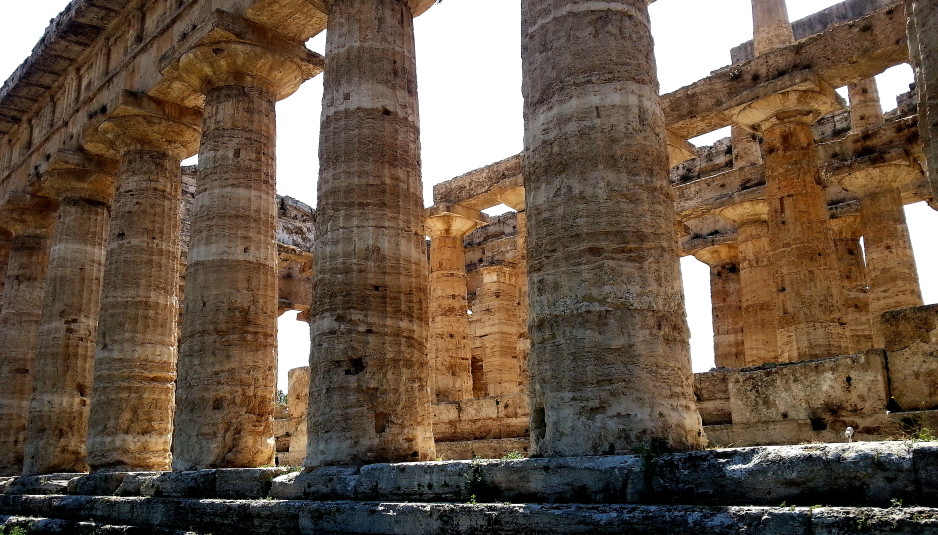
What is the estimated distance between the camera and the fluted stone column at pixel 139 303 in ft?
47.2

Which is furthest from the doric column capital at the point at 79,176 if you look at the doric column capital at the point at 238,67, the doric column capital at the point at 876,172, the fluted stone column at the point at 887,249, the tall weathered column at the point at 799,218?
the fluted stone column at the point at 887,249

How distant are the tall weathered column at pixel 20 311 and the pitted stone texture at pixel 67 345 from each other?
1.74 metres

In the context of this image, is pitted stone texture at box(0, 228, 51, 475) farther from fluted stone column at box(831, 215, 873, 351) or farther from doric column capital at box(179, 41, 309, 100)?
fluted stone column at box(831, 215, 873, 351)

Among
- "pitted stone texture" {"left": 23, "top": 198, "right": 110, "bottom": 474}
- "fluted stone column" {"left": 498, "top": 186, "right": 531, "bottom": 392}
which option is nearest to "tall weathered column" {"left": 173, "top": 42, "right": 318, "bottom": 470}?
"pitted stone texture" {"left": 23, "top": 198, "right": 110, "bottom": 474}

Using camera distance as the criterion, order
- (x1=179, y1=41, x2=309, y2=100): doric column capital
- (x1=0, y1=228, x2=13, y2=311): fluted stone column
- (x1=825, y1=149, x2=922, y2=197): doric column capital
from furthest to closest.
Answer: (x1=0, y1=228, x2=13, y2=311): fluted stone column → (x1=825, y1=149, x2=922, y2=197): doric column capital → (x1=179, y1=41, x2=309, y2=100): doric column capital

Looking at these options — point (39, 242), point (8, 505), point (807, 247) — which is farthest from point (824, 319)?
point (39, 242)

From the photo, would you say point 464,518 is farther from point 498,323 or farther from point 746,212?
point 498,323

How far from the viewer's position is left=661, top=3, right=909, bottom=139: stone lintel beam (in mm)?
14734

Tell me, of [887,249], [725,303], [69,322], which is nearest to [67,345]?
[69,322]

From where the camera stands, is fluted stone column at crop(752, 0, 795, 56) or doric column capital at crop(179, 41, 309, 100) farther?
fluted stone column at crop(752, 0, 795, 56)

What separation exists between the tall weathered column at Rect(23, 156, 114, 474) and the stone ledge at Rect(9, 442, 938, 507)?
8.91 metres

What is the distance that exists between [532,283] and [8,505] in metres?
12.8

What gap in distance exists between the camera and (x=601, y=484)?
673 cm

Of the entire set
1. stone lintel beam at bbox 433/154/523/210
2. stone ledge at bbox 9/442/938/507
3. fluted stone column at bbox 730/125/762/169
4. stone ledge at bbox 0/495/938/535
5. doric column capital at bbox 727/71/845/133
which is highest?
fluted stone column at bbox 730/125/762/169
